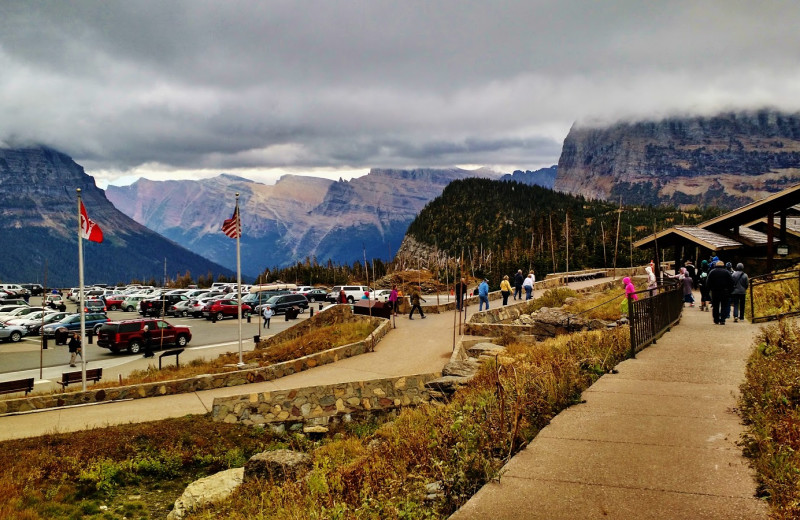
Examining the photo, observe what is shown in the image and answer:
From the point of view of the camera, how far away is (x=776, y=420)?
703 centimetres

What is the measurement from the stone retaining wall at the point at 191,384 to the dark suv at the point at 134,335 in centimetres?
1431

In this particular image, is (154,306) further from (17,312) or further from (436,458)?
(436,458)

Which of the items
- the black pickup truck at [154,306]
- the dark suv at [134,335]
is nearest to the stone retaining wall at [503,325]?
the dark suv at [134,335]

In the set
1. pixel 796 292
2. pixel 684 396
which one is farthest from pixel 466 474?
pixel 796 292

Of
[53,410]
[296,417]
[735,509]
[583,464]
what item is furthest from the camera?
[53,410]

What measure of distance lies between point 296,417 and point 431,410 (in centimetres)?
648

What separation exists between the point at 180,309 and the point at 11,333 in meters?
14.7

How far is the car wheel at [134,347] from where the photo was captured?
3409 centimetres

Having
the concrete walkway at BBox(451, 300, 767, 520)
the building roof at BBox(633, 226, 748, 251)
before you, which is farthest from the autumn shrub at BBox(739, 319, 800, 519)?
the building roof at BBox(633, 226, 748, 251)

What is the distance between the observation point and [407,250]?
579 feet

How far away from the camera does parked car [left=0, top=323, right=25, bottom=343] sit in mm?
42031

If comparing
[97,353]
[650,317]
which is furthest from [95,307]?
[650,317]

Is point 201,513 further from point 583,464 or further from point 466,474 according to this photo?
point 583,464

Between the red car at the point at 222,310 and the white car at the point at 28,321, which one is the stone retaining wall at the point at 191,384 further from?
the white car at the point at 28,321
